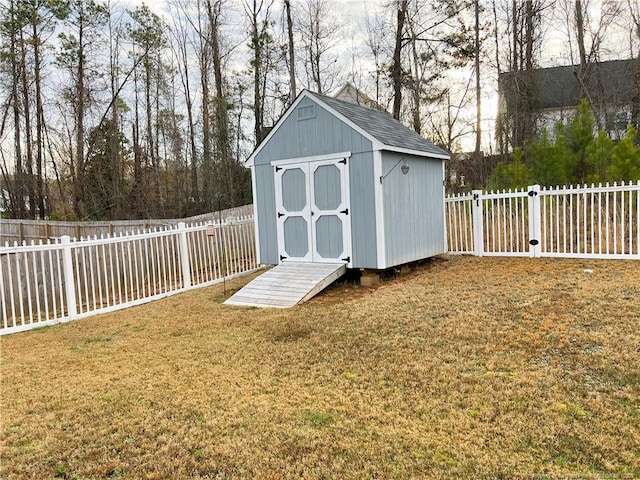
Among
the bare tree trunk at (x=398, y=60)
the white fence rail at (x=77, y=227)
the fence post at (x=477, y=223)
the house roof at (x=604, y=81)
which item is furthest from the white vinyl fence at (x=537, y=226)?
the house roof at (x=604, y=81)

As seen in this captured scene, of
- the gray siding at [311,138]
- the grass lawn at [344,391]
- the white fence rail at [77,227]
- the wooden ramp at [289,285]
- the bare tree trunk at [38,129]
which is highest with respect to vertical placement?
the bare tree trunk at [38,129]

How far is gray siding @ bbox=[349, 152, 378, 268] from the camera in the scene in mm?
6852

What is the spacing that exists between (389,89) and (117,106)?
34.0 ft

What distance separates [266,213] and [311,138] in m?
1.61

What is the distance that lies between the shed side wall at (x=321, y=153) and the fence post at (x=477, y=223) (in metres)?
2.71

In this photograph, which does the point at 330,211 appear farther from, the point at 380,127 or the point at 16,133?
the point at 16,133

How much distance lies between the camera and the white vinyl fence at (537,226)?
752 centimetres

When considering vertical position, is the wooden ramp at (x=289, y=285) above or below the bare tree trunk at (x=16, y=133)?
below

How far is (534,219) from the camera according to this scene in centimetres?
784

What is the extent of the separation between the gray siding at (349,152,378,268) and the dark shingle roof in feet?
1.60

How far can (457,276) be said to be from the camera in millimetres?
7004

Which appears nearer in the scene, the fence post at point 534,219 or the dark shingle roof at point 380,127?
the dark shingle roof at point 380,127

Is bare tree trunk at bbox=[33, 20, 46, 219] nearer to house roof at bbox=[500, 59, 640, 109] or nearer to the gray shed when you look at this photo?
the gray shed

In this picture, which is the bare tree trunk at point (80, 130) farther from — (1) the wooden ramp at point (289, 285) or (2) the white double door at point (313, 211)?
(1) the wooden ramp at point (289, 285)
